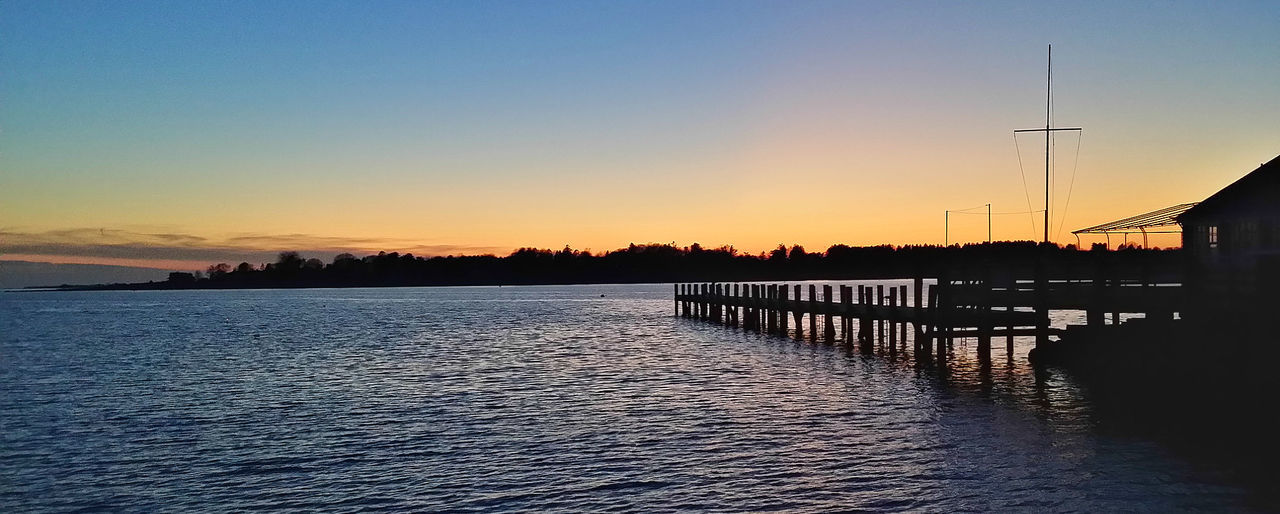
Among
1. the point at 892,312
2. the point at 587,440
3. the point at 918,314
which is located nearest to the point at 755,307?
the point at 892,312

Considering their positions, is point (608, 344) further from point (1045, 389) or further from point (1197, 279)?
point (1197, 279)

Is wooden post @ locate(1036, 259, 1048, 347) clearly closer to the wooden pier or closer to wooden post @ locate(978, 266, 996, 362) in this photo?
the wooden pier

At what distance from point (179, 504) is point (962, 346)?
1070 inches

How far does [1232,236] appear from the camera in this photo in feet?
85.5

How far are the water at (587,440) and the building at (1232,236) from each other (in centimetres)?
327

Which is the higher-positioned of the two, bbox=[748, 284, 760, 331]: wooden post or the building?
the building

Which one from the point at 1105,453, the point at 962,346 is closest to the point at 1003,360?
the point at 962,346

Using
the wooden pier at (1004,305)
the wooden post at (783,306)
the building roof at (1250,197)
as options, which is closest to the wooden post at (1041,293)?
the wooden pier at (1004,305)

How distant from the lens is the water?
40.3 ft

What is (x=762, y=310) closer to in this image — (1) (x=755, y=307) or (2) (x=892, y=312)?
(1) (x=755, y=307)

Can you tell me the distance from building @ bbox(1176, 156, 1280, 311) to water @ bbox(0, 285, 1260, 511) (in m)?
3.27

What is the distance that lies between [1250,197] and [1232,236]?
4.64 feet

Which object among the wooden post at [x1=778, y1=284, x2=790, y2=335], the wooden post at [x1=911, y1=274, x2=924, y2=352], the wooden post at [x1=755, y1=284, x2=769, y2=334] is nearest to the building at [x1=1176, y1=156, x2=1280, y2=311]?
the wooden post at [x1=911, y1=274, x2=924, y2=352]

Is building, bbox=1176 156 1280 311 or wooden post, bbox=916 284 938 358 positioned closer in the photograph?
building, bbox=1176 156 1280 311
